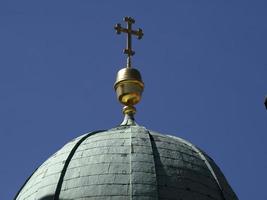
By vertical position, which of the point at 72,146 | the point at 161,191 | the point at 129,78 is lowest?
the point at 161,191

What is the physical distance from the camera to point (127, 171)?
→ 25234 millimetres

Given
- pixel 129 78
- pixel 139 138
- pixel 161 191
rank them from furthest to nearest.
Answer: pixel 129 78
pixel 139 138
pixel 161 191

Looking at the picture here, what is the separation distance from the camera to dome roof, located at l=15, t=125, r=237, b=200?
24828 mm

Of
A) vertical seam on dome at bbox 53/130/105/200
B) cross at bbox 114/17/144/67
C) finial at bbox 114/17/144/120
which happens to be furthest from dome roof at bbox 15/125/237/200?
cross at bbox 114/17/144/67

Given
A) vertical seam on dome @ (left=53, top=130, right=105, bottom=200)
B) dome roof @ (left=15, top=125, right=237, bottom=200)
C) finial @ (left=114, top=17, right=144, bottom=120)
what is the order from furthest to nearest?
finial @ (left=114, top=17, right=144, bottom=120)
vertical seam on dome @ (left=53, top=130, right=105, bottom=200)
dome roof @ (left=15, top=125, right=237, bottom=200)

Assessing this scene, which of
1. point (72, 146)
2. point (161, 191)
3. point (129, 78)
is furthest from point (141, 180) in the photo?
point (129, 78)

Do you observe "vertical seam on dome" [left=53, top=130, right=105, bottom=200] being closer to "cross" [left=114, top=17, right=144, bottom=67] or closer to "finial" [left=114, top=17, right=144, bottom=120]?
"finial" [left=114, top=17, right=144, bottom=120]

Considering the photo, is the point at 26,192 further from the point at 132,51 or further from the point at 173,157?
the point at 132,51

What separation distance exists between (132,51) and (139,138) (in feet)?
14.3

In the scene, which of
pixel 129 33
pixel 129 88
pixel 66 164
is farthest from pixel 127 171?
pixel 129 33

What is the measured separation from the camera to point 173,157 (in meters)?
26.2

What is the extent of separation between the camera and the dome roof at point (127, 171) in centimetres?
2483

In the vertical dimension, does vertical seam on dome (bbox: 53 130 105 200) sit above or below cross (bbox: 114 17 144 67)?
below

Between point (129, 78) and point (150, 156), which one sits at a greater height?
point (129, 78)
